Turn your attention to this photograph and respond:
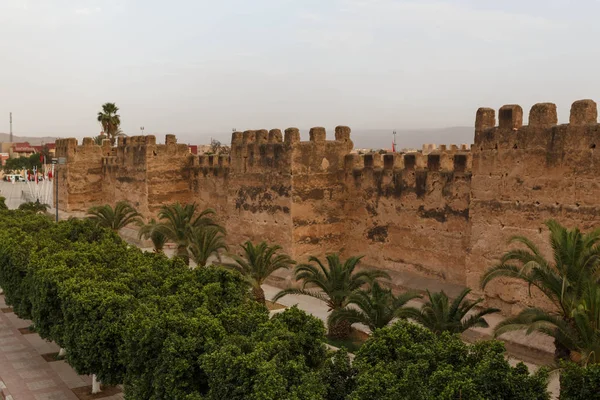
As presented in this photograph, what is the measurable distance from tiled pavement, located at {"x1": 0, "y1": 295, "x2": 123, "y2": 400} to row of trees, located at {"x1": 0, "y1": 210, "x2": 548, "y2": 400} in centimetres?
117

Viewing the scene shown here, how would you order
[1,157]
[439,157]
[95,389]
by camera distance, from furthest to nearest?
[1,157]
[439,157]
[95,389]

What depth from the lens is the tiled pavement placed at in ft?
41.6

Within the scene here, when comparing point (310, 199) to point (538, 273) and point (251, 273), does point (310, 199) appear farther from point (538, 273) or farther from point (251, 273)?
point (538, 273)

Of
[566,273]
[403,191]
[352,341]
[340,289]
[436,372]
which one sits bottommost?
[352,341]

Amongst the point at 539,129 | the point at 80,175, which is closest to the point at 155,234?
the point at 80,175

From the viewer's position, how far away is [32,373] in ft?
45.5

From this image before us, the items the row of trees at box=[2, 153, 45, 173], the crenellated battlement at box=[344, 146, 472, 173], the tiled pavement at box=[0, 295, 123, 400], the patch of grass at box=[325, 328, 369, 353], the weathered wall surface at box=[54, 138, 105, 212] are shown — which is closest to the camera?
the tiled pavement at box=[0, 295, 123, 400]

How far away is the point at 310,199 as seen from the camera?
1948 cm

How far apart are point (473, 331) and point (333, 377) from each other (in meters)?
7.70

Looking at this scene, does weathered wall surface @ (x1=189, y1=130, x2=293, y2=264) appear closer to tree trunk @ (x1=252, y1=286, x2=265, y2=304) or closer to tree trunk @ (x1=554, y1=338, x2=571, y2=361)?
tree trunk @ (x1=252, y1=286, x2=265, y2=304)

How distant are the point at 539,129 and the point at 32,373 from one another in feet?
41.2

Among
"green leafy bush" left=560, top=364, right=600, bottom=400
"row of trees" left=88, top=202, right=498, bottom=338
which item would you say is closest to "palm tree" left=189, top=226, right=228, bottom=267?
"row of trees" left=88, top=202, right=498, bottom=338

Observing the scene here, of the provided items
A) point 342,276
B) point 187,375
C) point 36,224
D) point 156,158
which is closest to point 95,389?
point 187,375

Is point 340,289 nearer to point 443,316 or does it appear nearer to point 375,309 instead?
point 375,309
